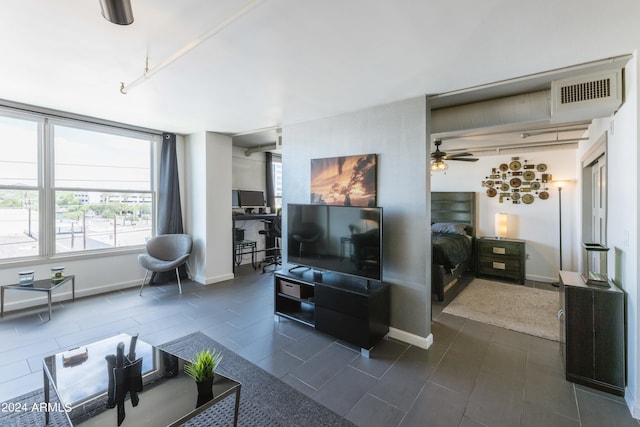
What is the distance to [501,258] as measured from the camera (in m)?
5.07

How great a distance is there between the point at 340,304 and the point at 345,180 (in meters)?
1.44

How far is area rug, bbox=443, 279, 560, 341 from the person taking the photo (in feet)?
10.6

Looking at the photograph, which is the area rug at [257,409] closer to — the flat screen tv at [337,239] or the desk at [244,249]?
the flat screen tv at [337,239]

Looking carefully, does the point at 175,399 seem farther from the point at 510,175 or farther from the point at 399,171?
the point at 510,175

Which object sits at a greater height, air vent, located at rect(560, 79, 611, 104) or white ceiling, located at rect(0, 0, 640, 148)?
white ceiling, located at rect(0, 0, 640, 148)

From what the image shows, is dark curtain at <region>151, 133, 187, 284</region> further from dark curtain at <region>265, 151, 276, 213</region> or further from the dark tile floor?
dark curtain at <region>265, 151, 276, 213</region>

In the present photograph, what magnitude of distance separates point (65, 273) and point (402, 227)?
471cm

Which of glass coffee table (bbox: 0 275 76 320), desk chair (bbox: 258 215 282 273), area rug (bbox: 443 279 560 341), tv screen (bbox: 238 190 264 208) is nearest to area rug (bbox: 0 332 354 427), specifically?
glass coffee table (bbox: 0 275 76 320)

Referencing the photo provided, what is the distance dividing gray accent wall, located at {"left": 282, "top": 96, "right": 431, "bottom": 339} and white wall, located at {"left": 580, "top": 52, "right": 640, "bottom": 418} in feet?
4.60

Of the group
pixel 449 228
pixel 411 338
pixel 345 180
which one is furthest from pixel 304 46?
pixel 449 228

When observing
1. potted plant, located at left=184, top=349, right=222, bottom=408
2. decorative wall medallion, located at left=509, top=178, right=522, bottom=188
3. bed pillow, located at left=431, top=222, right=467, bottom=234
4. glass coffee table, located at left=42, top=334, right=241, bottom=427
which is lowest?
glass coffee table, located at left=42, top=334, right=241, bottom=427

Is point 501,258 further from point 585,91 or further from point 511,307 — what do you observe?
point 585,91

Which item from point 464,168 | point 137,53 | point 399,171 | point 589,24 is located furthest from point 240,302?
point 464,168

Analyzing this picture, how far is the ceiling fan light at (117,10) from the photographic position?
47.2 inches
